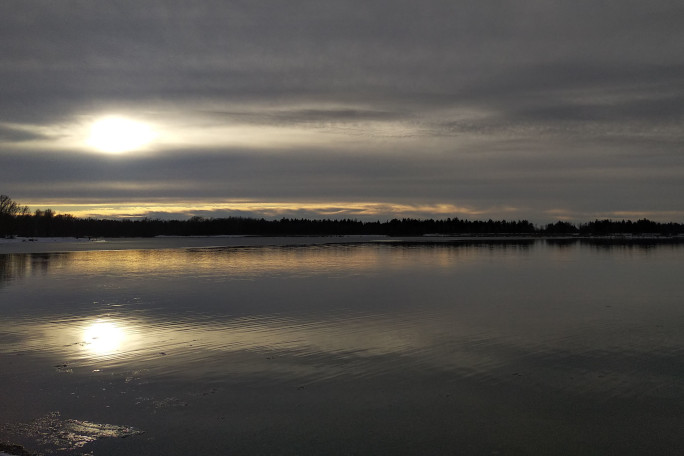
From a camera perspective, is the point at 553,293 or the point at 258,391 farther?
the point at 553,293

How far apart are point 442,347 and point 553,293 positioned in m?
12.7

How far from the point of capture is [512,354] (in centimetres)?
1305

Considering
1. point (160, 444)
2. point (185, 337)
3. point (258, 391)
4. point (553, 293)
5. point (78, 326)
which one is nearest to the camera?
point (160, 444)

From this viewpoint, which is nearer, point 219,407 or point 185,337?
point 219,407

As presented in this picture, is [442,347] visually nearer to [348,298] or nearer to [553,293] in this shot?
[348,298]

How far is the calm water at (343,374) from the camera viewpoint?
26.7 ft

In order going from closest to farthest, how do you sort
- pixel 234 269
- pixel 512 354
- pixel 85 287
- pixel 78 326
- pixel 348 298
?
pixel 512 354, pixel 78 326, pixel 348 298, pixel 85 287, pixel 234 269

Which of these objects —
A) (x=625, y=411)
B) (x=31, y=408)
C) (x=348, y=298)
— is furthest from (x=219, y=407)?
(x=348, y=298)

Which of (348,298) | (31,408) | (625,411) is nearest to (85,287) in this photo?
(348,298)

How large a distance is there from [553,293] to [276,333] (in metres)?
14.4

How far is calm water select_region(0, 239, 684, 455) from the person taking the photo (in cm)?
812

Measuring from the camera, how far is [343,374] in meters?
11.3

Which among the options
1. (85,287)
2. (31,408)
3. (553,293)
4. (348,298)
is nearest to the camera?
(31,408)

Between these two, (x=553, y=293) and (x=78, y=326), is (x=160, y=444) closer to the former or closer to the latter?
(x=78, y=326)
